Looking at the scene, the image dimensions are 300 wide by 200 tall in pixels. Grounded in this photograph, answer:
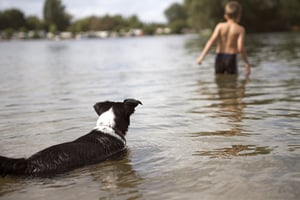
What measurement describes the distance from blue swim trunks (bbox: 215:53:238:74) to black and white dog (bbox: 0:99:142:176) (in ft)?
25.8

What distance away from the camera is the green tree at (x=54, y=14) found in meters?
192

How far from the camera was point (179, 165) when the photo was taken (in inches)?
209

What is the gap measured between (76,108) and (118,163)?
4.08 metres

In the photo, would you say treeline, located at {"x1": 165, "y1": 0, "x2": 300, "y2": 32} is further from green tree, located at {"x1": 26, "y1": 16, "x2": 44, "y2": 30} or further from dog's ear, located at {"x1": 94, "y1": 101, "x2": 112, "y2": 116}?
green tree, located at {"x1": 26, "y1": 16, "x2": 44, "y2": 30}

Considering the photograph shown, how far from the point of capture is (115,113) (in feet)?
19.4

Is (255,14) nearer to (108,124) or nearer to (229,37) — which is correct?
(229,37)

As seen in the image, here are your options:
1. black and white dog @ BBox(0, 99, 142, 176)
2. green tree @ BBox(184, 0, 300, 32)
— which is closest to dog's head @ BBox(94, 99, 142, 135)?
black and white dog @ BBox(0, 99, 142, 176)

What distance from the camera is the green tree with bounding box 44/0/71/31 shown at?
629 feet

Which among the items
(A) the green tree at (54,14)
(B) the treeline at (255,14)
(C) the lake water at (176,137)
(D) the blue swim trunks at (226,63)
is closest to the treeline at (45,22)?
(A) the green tree at (54,14)

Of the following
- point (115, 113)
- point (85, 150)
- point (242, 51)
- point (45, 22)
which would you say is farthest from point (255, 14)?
point (45, 22)

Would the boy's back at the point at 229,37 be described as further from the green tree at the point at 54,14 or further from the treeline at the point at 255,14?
the green tree at the point at 54,14

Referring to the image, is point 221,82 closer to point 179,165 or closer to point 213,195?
point 179,165

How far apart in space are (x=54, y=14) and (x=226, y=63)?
619ft

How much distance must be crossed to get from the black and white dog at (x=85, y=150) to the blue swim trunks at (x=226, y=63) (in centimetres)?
787
